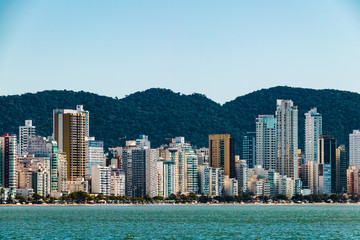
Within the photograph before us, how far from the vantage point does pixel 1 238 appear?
9869 cm

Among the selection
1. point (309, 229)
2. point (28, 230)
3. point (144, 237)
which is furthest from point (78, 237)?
point (309, 229)

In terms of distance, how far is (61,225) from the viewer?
127562 millimetres

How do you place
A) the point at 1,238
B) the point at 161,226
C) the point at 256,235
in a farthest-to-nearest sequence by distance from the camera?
the point at 161,226
the point at 256,235
the point at 1,238

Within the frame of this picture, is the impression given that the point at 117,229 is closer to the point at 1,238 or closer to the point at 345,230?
the point at 1,238

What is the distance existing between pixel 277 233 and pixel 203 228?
1424cm

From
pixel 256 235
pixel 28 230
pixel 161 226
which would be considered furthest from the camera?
pixel 161 226

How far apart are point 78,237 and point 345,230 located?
3788cm

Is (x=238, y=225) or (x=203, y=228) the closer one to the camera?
(x=203, y=228)

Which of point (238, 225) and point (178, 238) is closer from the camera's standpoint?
point (178, 238)

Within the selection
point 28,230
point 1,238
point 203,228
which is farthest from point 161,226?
point 1,238

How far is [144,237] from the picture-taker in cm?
10188

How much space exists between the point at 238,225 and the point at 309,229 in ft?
45.8

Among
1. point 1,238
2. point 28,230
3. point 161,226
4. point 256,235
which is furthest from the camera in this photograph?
point 161,226

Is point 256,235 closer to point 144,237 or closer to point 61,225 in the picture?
point 144,237
